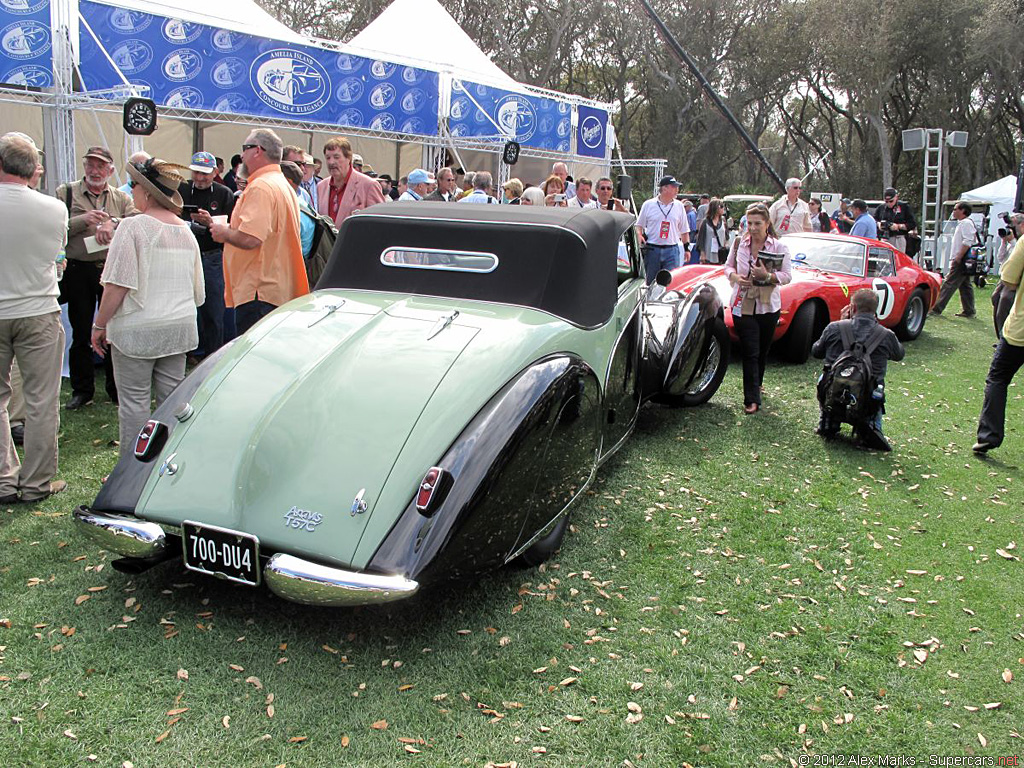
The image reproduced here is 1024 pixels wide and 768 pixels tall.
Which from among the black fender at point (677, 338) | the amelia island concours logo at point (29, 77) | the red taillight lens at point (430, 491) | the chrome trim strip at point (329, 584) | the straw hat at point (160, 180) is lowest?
the chrome trim strip at point (329, 584)

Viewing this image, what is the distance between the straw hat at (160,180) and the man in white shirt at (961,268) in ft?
38.7

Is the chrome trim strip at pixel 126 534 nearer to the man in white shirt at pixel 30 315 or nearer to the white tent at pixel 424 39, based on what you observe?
the man in white shirt at pixel 30 315

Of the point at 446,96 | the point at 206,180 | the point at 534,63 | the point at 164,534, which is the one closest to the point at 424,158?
the point at 446,96

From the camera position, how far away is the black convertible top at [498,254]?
4387mm

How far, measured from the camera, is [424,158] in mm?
15266

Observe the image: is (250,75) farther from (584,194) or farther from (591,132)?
(591,132)

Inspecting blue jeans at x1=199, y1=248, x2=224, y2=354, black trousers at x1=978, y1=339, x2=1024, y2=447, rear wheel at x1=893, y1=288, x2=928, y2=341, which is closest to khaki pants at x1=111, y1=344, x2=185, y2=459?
blue jeans at x1=199, y1=248, x2=224, y2=354

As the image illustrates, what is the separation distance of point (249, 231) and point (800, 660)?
393 cm

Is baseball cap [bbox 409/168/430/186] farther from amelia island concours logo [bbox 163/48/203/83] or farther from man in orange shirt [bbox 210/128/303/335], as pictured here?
amelia island concours logo [bbox 163/48/203/83]

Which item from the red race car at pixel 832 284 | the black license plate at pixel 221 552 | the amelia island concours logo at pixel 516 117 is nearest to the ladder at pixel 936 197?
the red race car at pixel 832 284

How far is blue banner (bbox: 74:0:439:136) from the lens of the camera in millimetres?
10586

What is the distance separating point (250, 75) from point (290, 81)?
66 centimetres

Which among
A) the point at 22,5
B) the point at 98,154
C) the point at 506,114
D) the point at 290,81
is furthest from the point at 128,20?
the point at 506,114

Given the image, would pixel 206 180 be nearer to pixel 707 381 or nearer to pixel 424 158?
pixel 707 381
